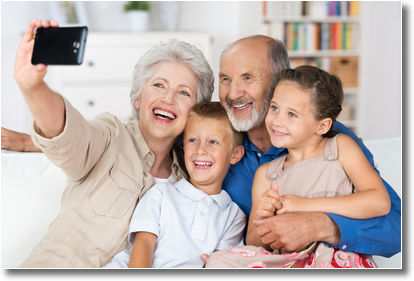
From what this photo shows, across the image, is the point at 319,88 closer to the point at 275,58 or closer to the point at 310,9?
the point at 275,58

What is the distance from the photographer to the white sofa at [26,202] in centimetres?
159

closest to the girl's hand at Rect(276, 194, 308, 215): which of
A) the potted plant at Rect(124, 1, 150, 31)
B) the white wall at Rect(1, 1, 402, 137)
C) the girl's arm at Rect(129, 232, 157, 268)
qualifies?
the girl's arm at Rect(129, 232, 157, 268)

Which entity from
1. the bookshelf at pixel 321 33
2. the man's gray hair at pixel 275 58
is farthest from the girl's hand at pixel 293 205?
the bookshelf at pixel 321 33

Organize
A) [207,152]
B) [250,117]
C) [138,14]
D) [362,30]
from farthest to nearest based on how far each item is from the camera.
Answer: [362,30] < [138,14] < [250,117] < [207,152]

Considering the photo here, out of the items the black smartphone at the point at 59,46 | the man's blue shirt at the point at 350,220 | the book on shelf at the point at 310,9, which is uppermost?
the book on shelf at the point at 310,9

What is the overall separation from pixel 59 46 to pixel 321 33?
4.09 metres

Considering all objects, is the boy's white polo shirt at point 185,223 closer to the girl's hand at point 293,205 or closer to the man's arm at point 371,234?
the girl's hand at point 293,205

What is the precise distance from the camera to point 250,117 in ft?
4.94

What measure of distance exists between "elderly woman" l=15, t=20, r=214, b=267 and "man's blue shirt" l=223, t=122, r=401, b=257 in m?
0.23

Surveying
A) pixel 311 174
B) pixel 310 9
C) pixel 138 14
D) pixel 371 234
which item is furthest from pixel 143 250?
pixel 310 9

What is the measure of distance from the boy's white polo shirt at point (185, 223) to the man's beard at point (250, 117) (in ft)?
0.89

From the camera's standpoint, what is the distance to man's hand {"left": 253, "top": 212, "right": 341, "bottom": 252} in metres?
1.16

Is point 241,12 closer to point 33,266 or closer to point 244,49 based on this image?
point 244,49
